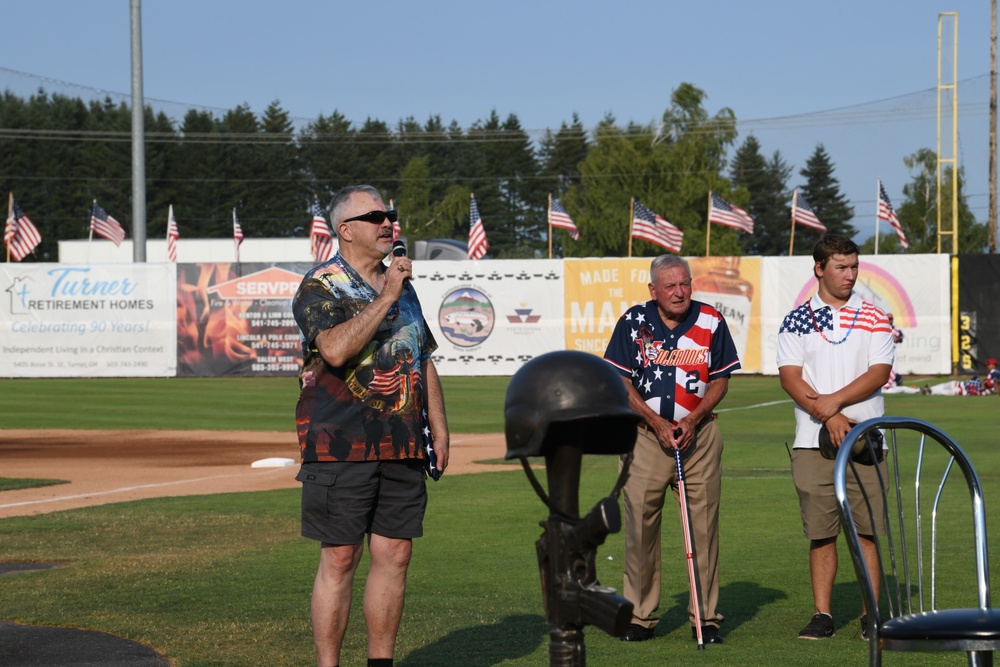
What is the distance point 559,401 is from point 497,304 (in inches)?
1274

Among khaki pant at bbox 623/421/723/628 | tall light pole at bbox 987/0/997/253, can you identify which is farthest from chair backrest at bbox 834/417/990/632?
tall light pole at bbox 987/0/997/253

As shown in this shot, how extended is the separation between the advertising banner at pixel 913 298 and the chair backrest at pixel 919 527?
1425 centimetres

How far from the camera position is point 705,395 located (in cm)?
731

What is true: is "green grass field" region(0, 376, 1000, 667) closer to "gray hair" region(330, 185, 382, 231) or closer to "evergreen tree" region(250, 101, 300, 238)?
"gray hair" region(330, 185, 382, 231)

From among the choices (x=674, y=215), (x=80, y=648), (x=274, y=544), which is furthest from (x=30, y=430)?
(x=674, y=215)

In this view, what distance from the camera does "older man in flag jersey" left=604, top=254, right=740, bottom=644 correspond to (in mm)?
7215

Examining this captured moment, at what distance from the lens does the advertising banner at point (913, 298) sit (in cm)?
3372

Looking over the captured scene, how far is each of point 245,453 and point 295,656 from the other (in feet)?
40.0

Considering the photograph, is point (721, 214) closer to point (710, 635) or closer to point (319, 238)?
point (319, 238)

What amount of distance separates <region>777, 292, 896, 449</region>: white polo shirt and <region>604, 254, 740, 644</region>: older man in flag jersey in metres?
0.36

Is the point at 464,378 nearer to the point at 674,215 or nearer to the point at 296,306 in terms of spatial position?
the point at 296,306

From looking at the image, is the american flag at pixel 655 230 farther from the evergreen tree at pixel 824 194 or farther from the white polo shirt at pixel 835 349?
the evergreen tree at pixel 824 194

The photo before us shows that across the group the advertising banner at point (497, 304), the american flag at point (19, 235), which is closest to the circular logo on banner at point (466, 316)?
the advertising banner at point (497, 304)

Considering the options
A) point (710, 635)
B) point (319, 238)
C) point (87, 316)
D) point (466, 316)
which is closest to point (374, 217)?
point (710, 635)
